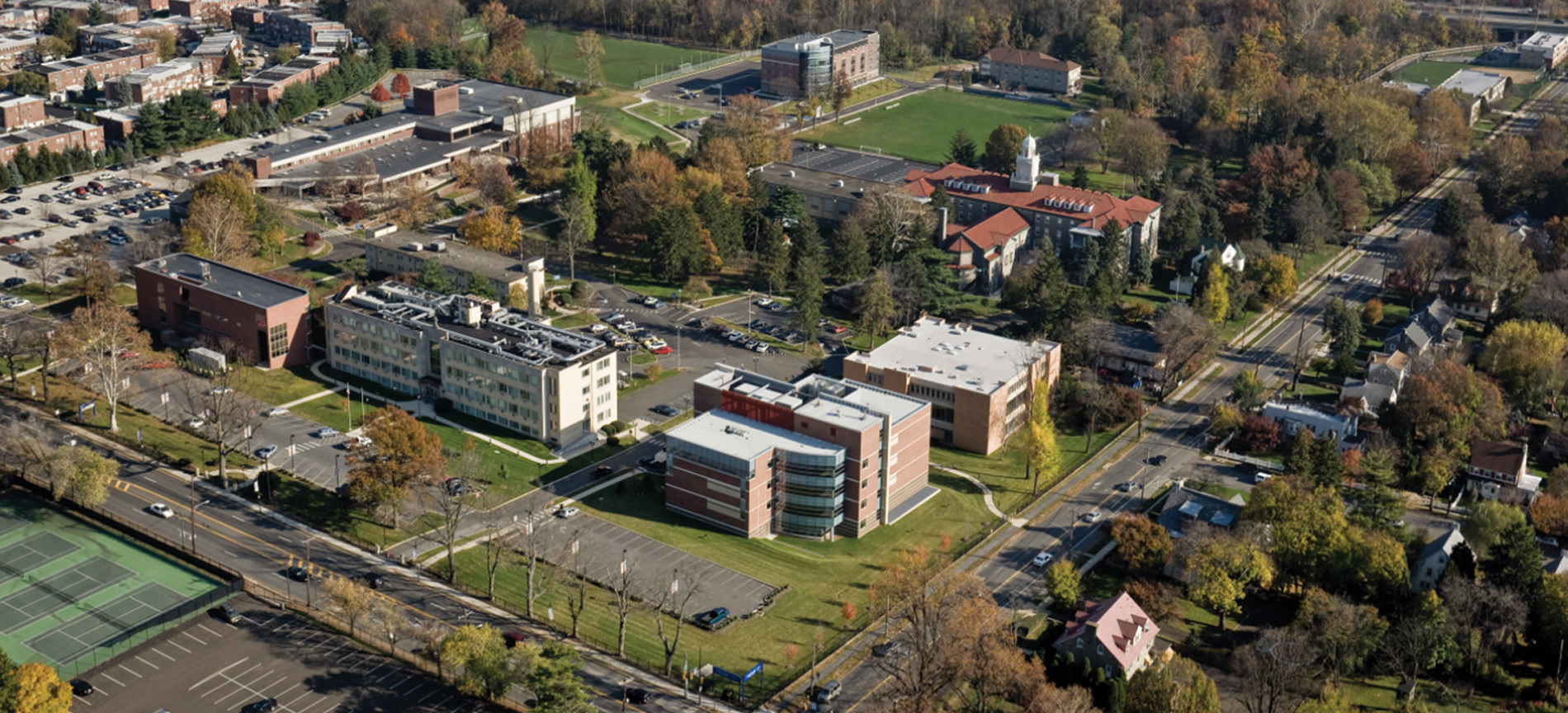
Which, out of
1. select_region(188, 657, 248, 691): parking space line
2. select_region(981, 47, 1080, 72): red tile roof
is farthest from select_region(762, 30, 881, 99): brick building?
select_region(188, 657, 248, 691): parking space line

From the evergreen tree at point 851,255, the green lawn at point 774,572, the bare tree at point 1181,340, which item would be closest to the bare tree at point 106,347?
the green lawn at point 774,572

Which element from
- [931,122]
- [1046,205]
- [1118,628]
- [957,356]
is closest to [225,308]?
[957,356]

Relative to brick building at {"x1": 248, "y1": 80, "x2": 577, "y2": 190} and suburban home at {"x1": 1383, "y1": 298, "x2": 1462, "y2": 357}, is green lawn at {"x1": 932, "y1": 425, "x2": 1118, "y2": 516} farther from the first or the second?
brick building at {"x1": 248, "y1": 80, "x2": 577, "y2": 190}

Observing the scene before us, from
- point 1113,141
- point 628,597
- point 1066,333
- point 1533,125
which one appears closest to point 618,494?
point 628,597

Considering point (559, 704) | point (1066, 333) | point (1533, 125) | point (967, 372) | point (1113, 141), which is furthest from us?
point (1533, 125)

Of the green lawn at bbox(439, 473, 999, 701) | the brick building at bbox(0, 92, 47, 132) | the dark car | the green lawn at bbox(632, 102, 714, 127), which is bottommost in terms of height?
the green lawn at bbox(439, 473, 999, 701)

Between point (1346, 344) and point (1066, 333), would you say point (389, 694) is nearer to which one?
point (1066, 333)
